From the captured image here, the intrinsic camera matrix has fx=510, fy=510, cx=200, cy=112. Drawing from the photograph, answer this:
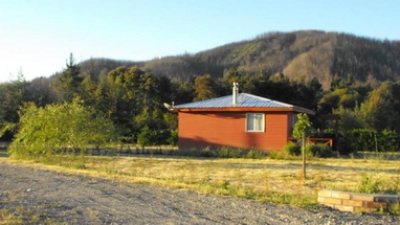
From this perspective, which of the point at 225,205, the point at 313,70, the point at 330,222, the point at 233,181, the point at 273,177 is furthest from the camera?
the point at 313,70

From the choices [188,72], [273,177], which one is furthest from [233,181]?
[188,72]

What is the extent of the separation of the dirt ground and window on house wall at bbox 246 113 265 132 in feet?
45.3

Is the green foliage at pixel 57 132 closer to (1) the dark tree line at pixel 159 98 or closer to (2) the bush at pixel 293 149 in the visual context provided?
(2) the bush at pixel 293 149

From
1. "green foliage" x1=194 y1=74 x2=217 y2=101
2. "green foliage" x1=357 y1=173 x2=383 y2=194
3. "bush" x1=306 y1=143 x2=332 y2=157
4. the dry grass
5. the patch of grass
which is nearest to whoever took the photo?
"green foliage" x1=357 y1=173 x2=383 y2=194

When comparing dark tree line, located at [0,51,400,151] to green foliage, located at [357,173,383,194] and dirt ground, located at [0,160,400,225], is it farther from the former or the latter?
green foliage, located at [357,173,383,194]

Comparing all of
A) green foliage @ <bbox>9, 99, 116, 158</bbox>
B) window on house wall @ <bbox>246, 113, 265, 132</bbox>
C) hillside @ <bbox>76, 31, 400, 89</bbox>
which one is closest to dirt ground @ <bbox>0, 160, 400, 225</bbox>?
green foliage @ <bbox>9, 99, 116, 158</bbox>

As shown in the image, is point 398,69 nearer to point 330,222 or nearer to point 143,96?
point 143,96

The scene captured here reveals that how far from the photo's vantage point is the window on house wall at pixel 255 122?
23156 millimetres

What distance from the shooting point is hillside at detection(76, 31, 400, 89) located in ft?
301

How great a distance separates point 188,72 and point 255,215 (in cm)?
8853

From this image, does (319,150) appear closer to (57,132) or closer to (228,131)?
(228,131)

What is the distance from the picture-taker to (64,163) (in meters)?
15.9

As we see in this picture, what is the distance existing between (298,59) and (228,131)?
88177 millimetres

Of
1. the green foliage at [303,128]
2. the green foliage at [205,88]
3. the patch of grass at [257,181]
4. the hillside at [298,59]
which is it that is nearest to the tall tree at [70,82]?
the green foliage at [205,88]
